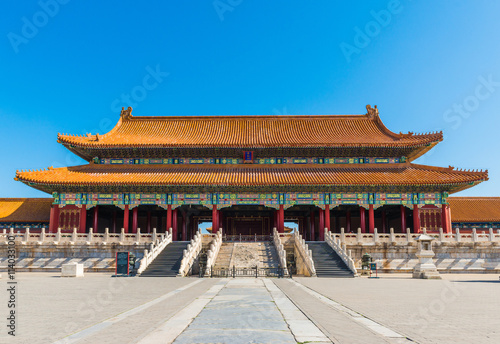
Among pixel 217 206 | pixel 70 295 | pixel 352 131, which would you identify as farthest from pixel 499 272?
pixel 70 295

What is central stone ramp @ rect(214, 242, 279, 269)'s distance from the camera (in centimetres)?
2406

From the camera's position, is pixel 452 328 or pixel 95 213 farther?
pixel 95 213

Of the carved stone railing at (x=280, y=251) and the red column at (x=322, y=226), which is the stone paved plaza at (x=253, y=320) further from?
the red column at (x=322, y=226)

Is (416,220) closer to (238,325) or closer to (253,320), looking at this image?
(253,320)

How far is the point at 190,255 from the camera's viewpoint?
24.0 meters

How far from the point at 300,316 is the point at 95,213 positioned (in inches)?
1151

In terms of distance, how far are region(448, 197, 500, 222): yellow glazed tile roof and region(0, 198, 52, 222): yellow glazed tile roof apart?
119 ft

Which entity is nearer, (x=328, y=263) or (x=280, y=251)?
(x=328, y=263)

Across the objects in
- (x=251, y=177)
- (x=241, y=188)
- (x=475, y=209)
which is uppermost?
(x=251, y=177)

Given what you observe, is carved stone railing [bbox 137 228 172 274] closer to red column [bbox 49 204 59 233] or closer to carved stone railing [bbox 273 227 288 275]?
carved stone railing [bbox 273 227 288 275]

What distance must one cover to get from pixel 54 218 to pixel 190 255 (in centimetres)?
Answer: 1464

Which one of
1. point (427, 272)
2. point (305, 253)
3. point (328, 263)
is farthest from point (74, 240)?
point (427, 272)

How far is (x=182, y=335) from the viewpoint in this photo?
577cm

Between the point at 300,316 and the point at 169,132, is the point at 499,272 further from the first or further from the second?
the point at 169,132
